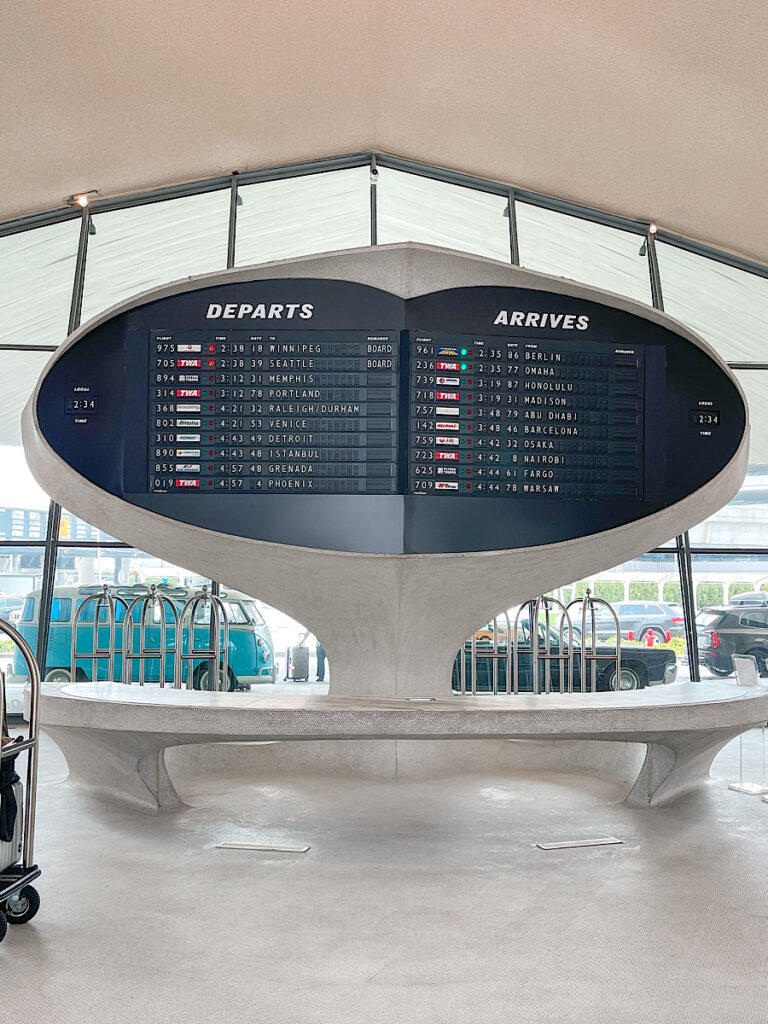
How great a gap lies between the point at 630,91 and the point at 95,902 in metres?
5.32

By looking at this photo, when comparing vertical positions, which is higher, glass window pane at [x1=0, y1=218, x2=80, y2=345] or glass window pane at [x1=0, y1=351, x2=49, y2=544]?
glass window pane at [x1=0, y1=218, x2=80, y2=345]

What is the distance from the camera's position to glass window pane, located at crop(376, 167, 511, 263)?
811 centimetres

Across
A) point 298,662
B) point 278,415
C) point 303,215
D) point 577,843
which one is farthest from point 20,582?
point 577,843

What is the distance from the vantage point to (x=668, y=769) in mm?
4762

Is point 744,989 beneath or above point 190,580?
beneath

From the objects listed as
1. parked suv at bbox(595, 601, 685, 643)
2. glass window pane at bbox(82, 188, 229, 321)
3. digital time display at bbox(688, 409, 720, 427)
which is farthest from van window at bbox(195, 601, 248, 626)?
digital time display at bbox(688, 409, 720, 427)

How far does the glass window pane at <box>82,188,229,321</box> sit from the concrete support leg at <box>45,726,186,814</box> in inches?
170

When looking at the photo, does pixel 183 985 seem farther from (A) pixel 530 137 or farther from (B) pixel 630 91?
(A) pixel 530 137

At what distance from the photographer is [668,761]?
4.76 metres

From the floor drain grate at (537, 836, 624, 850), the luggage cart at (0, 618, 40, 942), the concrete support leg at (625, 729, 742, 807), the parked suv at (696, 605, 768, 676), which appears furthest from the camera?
the parked suv at (696, 605, 768, 676)

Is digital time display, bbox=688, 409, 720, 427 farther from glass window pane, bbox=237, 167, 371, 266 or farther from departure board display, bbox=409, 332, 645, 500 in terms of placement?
glass window pane, bbox=237, 167, 371, 266

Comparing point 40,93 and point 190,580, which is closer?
point 40,93

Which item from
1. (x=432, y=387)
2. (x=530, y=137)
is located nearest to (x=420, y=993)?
(x=432, y=387)

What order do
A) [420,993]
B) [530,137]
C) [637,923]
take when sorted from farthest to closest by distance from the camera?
1. [530,137]
2. [637,923]
3. [420,993]
